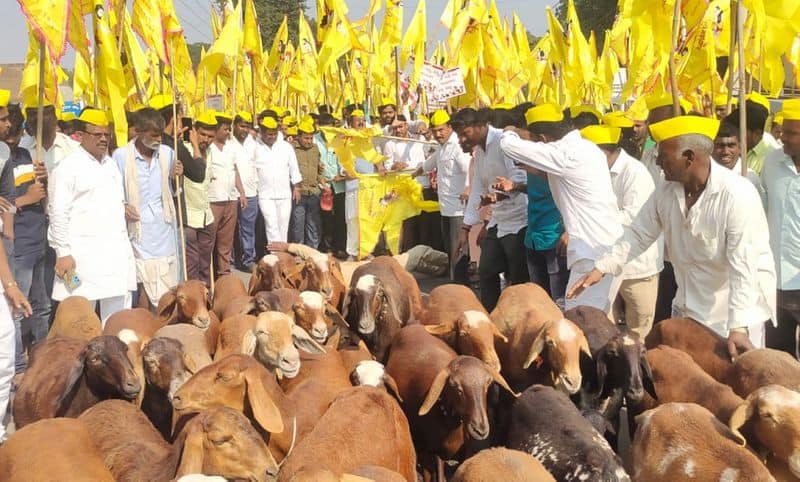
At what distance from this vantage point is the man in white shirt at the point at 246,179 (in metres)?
12.1

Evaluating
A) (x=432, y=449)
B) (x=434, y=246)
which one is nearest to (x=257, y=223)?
(x=434, y=246)

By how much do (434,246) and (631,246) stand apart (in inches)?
303

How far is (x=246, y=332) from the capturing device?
5.26 metres

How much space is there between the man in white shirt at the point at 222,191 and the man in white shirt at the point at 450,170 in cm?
300

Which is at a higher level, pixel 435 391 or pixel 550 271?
pixel 550 271

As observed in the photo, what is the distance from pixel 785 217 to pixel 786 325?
0.80 metres

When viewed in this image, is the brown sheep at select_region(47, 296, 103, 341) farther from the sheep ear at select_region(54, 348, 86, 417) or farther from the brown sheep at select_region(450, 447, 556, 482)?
the brown sheep at select_region(450, 447, 556, 482)

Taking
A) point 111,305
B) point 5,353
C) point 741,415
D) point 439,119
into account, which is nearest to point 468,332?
point 741,415

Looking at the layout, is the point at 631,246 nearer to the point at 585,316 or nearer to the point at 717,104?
the point at 585,316

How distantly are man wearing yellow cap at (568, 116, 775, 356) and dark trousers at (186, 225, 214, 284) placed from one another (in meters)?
6.55

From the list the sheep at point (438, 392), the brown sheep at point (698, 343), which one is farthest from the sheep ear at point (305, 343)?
the brown sheep at point (698, 343)

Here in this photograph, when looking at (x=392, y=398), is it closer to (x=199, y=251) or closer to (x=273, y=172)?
(x=199, y=251)

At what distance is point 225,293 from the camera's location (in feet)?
23.8

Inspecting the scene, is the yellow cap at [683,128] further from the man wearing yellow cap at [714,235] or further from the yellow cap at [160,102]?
the yellow cap at [160,102]
